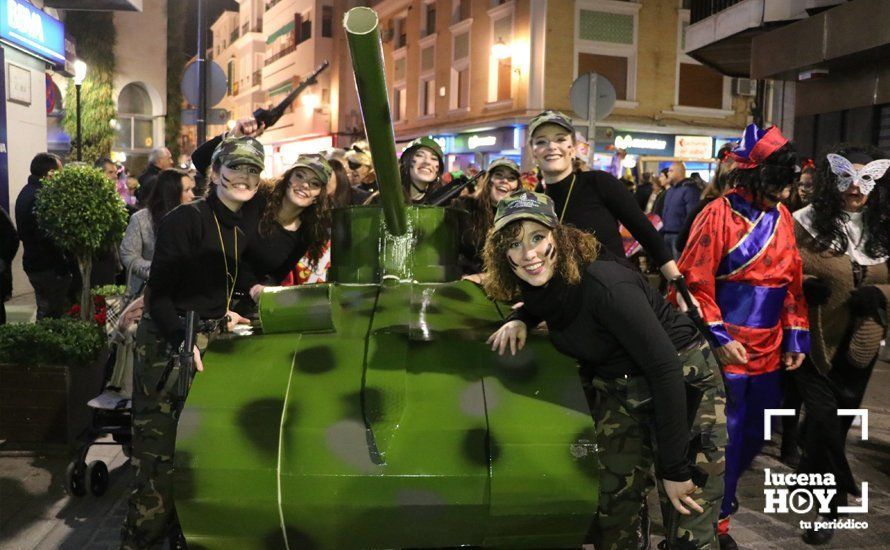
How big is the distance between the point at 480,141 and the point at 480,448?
1048 inches

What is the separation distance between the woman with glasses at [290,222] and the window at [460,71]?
25612mm

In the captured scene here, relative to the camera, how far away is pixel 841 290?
4977 millimetres

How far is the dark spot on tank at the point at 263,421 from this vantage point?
2.83 m

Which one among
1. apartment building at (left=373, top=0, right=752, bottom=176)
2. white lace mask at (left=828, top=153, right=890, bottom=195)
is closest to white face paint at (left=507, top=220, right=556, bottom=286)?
white lace mask at (left=828, top=153, right=890, bottom=195)

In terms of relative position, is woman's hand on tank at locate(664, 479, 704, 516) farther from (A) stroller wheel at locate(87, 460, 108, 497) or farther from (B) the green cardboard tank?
(A) stroller wheel at locate(87, 460, 108, 497)

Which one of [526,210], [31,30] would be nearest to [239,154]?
[526,210]

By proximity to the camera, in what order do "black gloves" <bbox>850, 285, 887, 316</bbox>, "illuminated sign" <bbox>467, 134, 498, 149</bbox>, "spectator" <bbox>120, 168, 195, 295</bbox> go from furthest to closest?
"illuminated sign" <bbox>467, 134, 498, 149</bbox>, "spectator" <bbox>120, 168, 195, 295</bbox>, "black gloves" <bbox>850, 285, 887, 316</bbox>

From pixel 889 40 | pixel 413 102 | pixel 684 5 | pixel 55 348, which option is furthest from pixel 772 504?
pixel 413 102

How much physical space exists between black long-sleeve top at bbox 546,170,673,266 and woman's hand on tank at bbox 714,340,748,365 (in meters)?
0.53

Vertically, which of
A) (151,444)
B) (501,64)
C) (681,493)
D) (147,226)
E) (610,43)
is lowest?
(151,444)

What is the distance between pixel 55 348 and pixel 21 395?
1.27 ft

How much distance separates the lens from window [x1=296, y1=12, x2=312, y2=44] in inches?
1827

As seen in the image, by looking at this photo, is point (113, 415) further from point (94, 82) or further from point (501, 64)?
point (501, 64)

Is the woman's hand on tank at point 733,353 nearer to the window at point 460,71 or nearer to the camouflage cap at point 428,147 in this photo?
the camouflage cap at point 428,147
